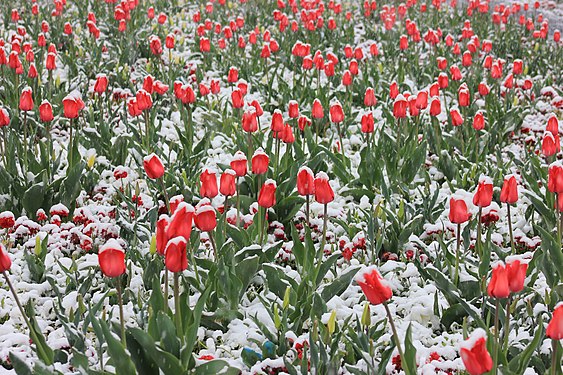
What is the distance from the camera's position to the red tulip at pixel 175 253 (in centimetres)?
200

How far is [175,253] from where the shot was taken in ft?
6.58

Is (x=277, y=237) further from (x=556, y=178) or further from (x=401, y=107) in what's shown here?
(x=556, y=178)

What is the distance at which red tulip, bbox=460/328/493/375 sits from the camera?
→ 5.43 feet

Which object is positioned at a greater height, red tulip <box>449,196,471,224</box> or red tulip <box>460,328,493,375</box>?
red tulip <box>460,328,493,375</box>

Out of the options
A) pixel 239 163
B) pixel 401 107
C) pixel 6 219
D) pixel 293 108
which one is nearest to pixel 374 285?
pixel 239 163

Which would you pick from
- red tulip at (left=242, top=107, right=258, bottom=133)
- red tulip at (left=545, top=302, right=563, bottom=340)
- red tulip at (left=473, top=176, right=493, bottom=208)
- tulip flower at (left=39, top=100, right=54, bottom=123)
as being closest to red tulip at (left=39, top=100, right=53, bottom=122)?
tulip flower at (left=39, top=100, right=54, bottom=123)

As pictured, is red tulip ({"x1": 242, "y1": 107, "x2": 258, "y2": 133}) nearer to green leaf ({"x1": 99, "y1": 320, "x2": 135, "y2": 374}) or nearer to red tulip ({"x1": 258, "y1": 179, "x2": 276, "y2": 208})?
red tulip ({"x1": 258, "y1": 179, "x2": 276, "y2": 208})

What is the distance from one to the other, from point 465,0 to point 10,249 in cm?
1041

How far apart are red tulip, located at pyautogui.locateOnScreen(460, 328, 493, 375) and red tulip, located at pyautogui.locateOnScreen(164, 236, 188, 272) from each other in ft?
2.86

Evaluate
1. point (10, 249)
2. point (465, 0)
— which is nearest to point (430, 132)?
point (10, 249)

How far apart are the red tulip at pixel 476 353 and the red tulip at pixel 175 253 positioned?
0.87 meters

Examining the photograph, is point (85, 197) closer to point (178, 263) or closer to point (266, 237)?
A: point (266, 237)

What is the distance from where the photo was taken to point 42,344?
89.0 inches

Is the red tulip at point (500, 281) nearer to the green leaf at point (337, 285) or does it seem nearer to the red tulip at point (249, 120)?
the green leaf at point (337, 285)
